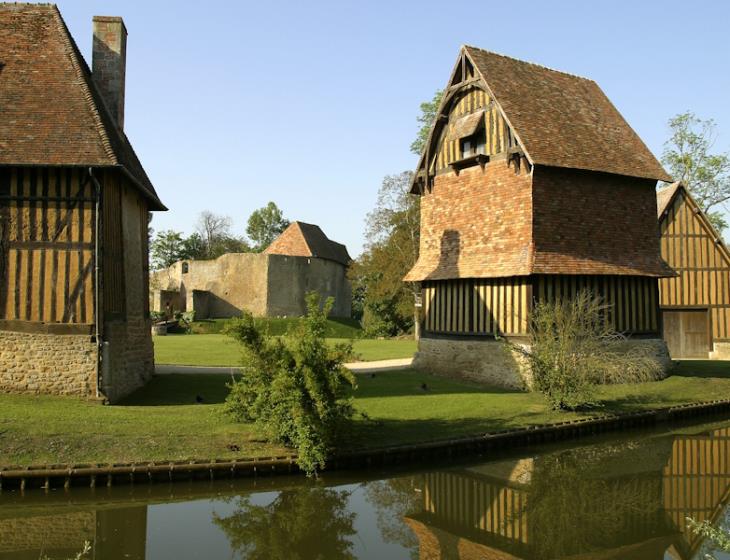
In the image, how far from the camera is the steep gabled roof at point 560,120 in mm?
15320

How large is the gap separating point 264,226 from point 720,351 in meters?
46.8

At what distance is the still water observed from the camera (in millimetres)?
6953

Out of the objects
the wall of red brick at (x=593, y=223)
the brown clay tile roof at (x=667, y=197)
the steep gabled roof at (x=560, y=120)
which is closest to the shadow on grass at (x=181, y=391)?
the wall of red brick at (x=593, y=223)

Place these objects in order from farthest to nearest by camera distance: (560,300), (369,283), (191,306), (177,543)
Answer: (191,306), (369,283), (560,300), (177,543)

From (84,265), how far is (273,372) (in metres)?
4.40

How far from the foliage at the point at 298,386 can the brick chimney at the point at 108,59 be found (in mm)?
7586

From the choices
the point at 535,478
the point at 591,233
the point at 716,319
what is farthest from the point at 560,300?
the point at 716,319

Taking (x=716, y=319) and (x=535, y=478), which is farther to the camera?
(x=716, y=319)

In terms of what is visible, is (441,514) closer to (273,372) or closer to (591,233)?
(273,372)

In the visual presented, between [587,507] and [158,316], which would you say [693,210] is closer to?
[587,507]

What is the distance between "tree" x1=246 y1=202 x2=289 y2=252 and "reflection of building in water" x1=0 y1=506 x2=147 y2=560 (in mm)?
54242

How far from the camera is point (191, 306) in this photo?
116 ft

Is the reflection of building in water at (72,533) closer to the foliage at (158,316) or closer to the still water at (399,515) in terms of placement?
the still water at (399,515)

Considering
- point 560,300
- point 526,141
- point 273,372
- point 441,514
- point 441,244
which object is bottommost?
point 441,514
